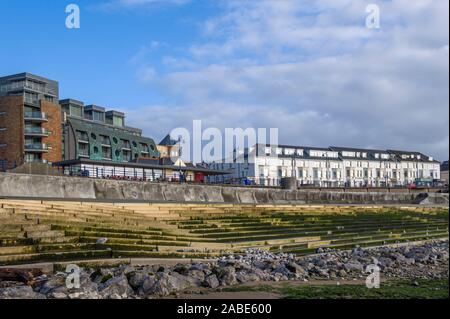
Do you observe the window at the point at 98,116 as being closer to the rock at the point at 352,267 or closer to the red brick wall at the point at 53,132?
the red brick wall at the point at 53,132

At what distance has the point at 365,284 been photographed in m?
16.4

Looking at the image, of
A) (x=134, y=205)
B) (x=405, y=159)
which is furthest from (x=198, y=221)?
(x=405, y=159)

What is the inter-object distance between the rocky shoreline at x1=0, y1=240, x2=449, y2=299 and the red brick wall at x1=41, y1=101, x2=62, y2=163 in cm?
5954

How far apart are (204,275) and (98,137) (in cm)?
7867

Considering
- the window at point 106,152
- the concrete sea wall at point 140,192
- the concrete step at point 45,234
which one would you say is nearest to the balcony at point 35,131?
the window at point 106,152

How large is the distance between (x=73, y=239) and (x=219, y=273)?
303 inches

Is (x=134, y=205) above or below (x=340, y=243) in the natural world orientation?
above

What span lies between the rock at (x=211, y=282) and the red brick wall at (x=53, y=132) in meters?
65.1

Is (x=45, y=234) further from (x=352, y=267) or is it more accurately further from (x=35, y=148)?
(x=35, y=148)

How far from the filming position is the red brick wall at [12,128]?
7250 centimetres

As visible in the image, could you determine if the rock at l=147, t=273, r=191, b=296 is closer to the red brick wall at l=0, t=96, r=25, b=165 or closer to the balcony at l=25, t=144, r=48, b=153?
the balcony at l=25, t=144, r=48, b=153

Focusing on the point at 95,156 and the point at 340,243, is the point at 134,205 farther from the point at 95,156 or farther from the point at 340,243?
the point at 95,156

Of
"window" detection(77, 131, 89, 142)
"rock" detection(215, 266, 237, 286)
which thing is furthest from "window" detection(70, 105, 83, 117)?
"rock" detection(215, 266, 237, 286)

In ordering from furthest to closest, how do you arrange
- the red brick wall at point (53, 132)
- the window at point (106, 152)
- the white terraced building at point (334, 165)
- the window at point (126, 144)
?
the white terraced building at point (334, 165)
the window at point (126, 144)
the window at point (106, 152)
the red brick wall at point (53, 132)
